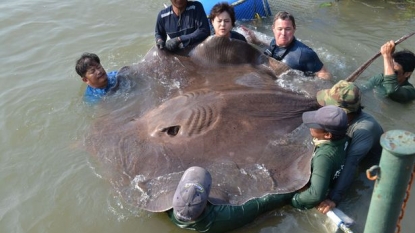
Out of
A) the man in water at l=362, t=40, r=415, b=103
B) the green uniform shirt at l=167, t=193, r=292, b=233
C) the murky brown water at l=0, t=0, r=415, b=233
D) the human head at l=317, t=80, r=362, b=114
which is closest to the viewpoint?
the green uniform shirt at l=167, t=193, r=292, b=233

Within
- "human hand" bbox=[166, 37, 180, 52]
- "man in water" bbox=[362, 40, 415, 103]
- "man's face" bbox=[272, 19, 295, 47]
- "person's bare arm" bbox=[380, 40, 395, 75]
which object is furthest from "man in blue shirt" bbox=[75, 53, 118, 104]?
"man in water" bbox=[362, 40, 415, 103]

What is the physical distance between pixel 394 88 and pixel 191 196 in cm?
353

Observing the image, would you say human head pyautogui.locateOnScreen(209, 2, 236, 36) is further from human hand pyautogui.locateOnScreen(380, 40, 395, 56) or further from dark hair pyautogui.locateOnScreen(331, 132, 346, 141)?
dark hair pyautogui.locateOnScreen(331, 132, 346, 141)

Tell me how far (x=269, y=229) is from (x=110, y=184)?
1756 mm

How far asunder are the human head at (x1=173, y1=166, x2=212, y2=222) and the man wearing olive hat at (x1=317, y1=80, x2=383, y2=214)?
1.23 metres

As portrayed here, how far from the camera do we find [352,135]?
4066mm

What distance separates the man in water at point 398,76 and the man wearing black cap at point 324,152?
6.21 ft

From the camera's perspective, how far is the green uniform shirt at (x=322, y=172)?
359 cm

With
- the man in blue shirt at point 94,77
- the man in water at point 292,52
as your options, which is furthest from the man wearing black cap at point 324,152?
the man in blue shirt at point 94,77

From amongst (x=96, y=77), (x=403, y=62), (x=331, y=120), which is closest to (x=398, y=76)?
(x=403, y=62)

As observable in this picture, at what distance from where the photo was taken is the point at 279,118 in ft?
13.6

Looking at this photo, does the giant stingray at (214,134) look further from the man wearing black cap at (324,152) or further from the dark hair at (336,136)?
the dark hair at (336,136)

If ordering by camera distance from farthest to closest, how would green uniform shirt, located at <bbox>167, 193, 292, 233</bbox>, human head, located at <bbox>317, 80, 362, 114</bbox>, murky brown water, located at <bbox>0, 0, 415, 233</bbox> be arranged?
human head, located at <bbox>317, 80, 362, 114</bbox>
murky brown water, located at <bbox>0, 0, 415, 233</bbox>
green uniform shirt, located at <bbox>167, 193, 292, 233</bbox>

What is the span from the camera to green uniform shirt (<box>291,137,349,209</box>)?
3.59 metres
